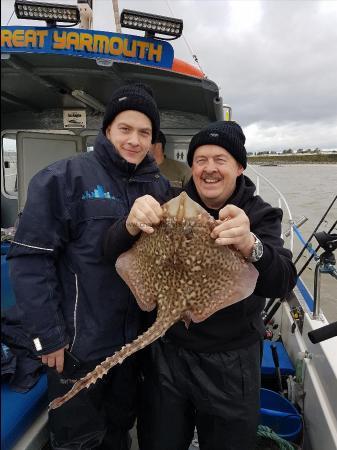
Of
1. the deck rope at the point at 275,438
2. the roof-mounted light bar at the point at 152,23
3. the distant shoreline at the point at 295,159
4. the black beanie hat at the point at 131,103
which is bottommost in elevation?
the deck rope at the point at 275,438

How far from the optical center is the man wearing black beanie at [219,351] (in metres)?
2.15

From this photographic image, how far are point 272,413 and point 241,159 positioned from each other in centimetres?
232

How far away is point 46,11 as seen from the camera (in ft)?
10.5

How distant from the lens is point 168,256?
179 cm

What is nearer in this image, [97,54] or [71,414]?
[71,414]

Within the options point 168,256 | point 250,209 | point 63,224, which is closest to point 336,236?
point 250,209

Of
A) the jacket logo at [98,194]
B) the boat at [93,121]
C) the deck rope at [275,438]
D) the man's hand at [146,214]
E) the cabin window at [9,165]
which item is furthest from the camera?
the cabin window at [9,165]

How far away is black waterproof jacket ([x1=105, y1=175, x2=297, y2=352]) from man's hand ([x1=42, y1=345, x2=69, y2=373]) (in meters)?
0.66

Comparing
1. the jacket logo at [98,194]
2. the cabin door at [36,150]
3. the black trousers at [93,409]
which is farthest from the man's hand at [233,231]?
the cabin door at [36,150]

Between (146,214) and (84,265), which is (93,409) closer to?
(84,265)

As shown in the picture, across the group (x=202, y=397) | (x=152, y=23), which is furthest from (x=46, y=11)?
(x=202, y=397)

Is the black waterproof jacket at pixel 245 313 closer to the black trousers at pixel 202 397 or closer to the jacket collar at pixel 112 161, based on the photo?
the black trousers at pixel 202 397

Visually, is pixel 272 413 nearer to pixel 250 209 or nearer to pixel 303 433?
pixel 303 433

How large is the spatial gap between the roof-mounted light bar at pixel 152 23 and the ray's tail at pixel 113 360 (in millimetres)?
2830
